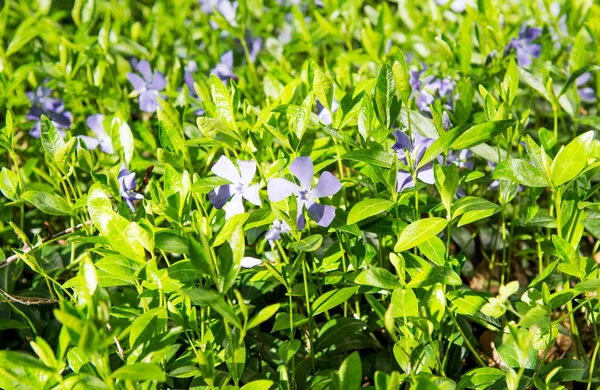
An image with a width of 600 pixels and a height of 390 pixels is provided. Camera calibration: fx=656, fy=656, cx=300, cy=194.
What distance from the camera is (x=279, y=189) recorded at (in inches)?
51.3

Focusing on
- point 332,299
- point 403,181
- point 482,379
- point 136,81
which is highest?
point 136,81

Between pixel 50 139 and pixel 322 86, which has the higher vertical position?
pixel 322 86

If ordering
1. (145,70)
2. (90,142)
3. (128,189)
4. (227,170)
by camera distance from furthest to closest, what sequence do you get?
1. (145,70)
2. (90,142)
3. (128,189)
4. (227,170)

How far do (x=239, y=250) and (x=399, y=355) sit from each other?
0.39m

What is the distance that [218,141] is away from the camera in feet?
4.69

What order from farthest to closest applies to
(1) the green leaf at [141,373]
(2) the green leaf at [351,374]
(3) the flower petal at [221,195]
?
(3) the flower petal at [221,195], (2) the green leaf at [351,374], (1) the green leaf at [141,373]

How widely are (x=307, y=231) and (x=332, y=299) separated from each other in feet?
0.92

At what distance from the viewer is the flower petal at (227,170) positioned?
144cm

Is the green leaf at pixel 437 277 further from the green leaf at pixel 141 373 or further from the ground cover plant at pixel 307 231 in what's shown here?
the green leaf at pixel 141 373

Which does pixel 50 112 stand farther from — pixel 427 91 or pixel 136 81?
pixel 427 91

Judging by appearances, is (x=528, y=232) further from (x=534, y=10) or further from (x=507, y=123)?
(x=534, y=10)

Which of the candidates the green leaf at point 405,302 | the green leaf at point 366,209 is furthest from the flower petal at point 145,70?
the green leaf at point 405,302

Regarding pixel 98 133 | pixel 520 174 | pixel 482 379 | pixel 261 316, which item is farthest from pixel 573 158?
pixel 98 133

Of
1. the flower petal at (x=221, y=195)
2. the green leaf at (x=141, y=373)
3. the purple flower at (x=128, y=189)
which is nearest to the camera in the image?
the green leaf at (x=141, y=373)
